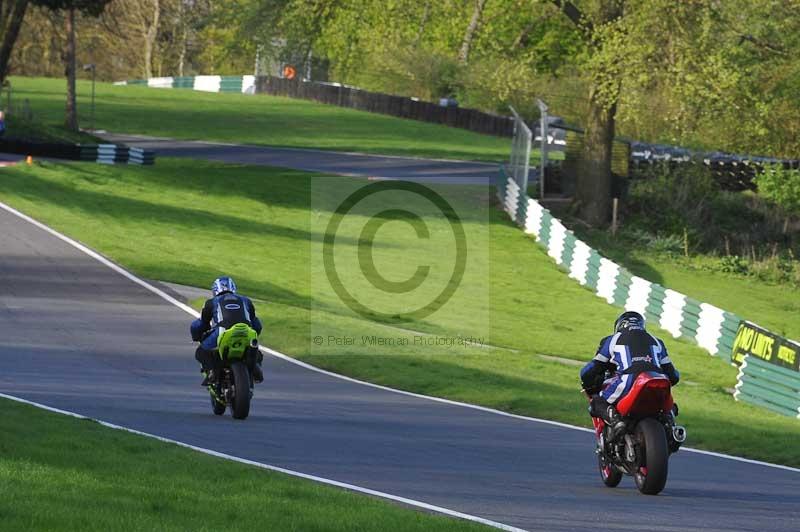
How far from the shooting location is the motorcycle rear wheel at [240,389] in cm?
1525

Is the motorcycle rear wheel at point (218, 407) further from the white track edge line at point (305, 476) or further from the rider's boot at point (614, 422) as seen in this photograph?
the rider's boot at point (614, 422)

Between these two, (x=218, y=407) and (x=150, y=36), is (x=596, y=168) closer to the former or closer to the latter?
(x=218, y=407)

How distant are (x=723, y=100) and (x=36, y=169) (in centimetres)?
2110

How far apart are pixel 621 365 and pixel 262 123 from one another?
57717 mm

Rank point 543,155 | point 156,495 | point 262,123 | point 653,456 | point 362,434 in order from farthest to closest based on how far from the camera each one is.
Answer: point 262,123 < point 543,155 < point 362,434 < point 653,456 < point 156,495

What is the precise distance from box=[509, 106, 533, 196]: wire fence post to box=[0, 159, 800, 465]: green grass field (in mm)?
1530

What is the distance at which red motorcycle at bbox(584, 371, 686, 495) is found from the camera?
37.3 feet

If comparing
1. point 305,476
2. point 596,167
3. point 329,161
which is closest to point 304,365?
point 305,476

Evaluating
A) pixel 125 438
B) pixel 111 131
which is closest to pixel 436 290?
pixel 125 438

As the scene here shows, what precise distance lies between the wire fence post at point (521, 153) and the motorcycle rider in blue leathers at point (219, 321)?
29372 mm

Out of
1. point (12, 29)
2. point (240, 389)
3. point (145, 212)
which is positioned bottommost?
point (145, 212)

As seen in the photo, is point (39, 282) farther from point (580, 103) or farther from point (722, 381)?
point (580, 103)

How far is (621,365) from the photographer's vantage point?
11938mm

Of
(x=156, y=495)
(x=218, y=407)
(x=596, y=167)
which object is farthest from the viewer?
(x=596, y=167)
